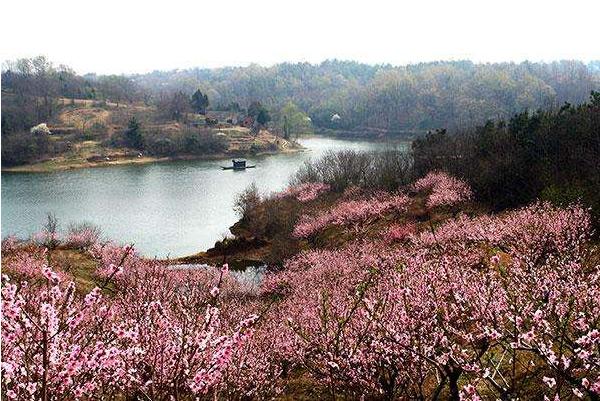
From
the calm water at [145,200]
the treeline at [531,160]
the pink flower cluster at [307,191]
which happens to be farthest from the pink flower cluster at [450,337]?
the pink flower cluster at [307,191]

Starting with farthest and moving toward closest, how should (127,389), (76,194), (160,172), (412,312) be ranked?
(160,172) → (76,194) → (412,312) → (127,389)

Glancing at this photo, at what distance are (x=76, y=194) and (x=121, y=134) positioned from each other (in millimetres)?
49984

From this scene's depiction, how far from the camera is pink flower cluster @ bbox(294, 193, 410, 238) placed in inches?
1494

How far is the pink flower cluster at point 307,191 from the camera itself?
159 ft

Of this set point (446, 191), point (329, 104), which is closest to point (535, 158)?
point (446, 191)

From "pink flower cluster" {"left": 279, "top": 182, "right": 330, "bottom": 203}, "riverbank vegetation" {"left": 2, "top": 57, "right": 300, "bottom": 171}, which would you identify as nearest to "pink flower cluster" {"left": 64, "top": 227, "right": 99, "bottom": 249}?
"pink flower cluster" {"left": 279, "top": 182, "right": 330, "bottom": 203}

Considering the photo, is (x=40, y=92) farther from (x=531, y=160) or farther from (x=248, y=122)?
(x=531, y=160)

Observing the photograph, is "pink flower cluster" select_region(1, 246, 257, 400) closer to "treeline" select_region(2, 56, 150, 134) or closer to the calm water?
the calm water

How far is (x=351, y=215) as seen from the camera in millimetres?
38375

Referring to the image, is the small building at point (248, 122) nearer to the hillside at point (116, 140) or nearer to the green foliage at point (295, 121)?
the hillside at point (116, 140)

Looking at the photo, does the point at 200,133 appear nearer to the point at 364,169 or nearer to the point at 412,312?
the point at 364,169

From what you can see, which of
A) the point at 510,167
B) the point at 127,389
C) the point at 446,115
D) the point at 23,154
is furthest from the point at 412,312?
the point at 446,115

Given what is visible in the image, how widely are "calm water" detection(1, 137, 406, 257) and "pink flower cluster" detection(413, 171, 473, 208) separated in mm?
18159

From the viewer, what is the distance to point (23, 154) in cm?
9650
